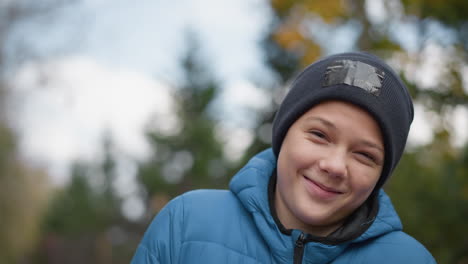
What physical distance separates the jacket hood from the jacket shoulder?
2 centimetres

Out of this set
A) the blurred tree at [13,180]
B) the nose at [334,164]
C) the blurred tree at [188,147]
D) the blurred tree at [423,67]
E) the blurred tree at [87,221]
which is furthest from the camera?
the blurred tree at [87,221]

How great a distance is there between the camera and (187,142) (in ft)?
65.0

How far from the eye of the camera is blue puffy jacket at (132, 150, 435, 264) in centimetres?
143

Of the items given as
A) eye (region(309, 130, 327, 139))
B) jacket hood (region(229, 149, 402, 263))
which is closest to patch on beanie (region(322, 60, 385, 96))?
eye (region(309, 130, 327, 139))

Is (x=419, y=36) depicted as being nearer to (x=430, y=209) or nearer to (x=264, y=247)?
(x=430, y=209)

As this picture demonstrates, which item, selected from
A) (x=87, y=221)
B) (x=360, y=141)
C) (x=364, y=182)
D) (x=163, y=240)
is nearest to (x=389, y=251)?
(x=364, y=182)

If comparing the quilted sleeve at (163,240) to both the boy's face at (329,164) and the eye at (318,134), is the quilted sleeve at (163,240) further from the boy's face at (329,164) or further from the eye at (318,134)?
the eye at (318,134)

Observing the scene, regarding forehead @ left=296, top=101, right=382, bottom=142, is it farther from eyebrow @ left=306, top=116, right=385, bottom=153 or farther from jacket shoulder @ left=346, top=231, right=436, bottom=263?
jacket shoulder @ left=346, top=231, right=436, bottom=263

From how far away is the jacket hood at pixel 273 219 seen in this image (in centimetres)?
142

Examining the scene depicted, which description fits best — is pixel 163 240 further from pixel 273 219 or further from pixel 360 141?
pixel 360 141

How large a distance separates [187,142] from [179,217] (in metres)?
18.3

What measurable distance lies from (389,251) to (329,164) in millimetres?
281

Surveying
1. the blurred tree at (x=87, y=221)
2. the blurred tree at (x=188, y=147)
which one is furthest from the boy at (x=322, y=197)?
the blurred tree at (x=87, y=221)

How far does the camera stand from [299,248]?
4.70 feet
